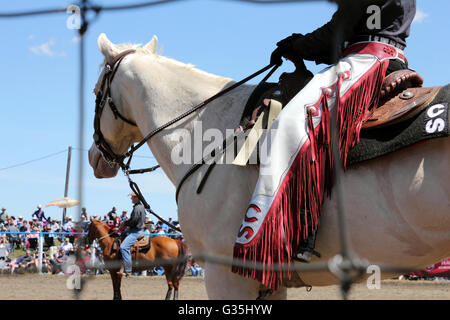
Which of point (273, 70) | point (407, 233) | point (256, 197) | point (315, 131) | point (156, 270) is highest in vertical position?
point (273, 70)

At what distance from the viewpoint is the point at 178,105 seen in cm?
398

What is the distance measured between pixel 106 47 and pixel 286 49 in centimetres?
156

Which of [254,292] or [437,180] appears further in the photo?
[254,292]

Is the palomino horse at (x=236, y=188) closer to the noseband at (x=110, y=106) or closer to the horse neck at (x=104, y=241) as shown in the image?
the noseband at (x=110, y=106)

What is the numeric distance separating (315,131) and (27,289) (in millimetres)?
11253

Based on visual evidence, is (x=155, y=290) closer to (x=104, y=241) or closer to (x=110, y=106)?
(x=104, y=241)

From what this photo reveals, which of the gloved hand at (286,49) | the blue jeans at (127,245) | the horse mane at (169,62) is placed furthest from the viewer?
the blue jeans at (127,245)

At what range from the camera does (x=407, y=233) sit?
9.59 feet

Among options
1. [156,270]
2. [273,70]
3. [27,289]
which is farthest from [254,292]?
[156,270]

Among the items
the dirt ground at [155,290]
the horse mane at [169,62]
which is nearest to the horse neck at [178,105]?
the horse mane at [169,62]

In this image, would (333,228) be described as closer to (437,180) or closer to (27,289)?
(437,180)

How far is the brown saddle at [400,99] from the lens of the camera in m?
2.98

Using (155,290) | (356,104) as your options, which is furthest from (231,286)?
(155,290)

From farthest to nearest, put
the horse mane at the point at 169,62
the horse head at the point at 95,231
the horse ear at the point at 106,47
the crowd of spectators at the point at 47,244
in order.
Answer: the crowd of spectators at the point at 47,244 → the horse head at the point at 95,231 → the horse ear at the point at 106,47 → the horse mane at the point at 169,62
